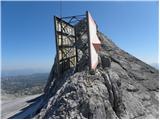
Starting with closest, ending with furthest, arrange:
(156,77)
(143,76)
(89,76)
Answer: (89,76)
(143,76)
(156,77)

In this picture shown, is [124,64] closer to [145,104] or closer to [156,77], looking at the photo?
[156,77]

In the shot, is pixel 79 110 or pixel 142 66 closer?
pixel 79 110

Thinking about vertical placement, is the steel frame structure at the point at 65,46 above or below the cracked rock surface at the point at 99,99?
above

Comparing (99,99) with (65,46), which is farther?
(65,46)

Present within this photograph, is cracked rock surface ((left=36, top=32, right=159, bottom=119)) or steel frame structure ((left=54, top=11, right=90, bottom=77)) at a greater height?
steel frame structure ((left=54, top=11, right=90, bottom=77))

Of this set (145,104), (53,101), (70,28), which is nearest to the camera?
(53,101)

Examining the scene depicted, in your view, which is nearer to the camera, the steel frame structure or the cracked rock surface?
the cracked rock surface

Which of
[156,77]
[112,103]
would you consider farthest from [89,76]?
[156,77]

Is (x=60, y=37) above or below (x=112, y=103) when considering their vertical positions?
above

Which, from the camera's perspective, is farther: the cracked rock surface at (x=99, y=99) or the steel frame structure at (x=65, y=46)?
the steel frame structure at (x=65, y=46)

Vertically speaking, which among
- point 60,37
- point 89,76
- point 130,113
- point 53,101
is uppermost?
point 60,37
